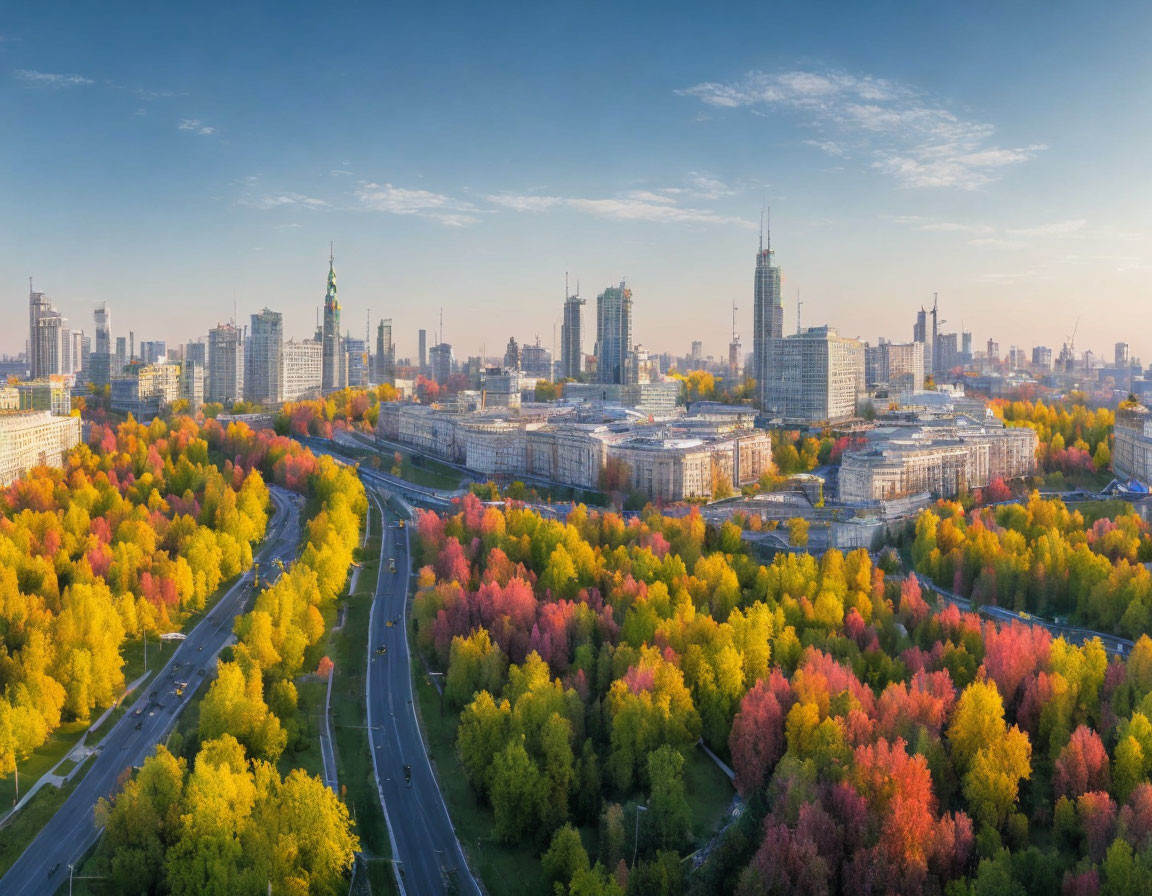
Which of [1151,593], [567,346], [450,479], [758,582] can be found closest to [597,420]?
[450,479]

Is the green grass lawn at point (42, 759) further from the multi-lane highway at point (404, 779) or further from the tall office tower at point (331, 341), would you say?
the tall office tower at point (331, 341)

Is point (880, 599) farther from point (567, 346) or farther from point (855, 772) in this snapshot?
point (567, 346)

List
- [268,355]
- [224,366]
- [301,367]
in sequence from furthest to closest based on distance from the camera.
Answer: [301,367]
[224,366]
[268,355]

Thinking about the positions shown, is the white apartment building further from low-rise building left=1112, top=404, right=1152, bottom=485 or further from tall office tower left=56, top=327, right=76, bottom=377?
low-rise building left=1112, top=404, right=1152, bottom=485

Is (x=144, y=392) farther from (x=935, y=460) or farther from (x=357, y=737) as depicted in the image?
(x=357, y=737)

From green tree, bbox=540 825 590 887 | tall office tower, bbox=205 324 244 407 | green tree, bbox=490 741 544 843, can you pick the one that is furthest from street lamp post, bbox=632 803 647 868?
tall office tower, bbox=205 324 244 407

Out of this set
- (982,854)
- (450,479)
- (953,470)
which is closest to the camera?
(982,854)

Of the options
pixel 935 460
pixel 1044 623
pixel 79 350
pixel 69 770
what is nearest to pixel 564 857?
pixel 69 770
